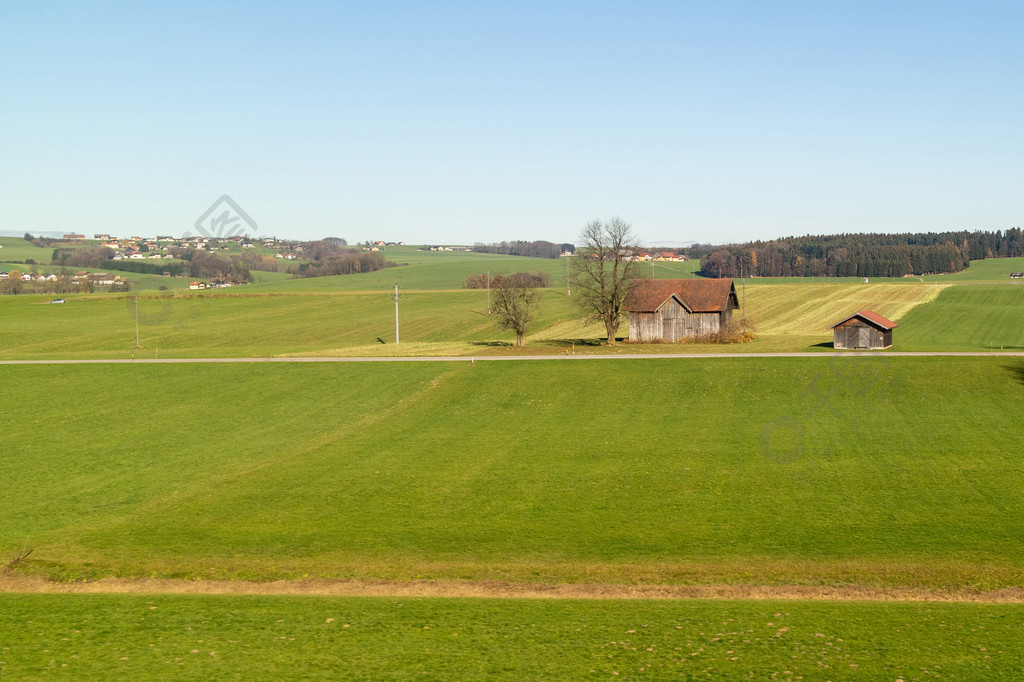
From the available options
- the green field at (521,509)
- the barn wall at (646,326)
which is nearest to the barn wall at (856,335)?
the green field at (521,509)

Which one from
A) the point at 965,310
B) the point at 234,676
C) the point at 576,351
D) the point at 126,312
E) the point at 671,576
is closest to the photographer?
the point at 234,676

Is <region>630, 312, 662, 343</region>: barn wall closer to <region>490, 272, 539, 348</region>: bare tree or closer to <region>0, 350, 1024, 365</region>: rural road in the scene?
<region>490, 272, 539, 348</region>: bare tree

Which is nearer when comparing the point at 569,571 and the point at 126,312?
the point at 569,571

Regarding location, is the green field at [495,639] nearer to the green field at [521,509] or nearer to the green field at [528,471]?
the green field at [521,509]

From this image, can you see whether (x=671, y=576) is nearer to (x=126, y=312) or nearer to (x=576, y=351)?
(x=576, y=351)

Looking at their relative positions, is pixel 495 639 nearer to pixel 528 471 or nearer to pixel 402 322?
pixel 528 471

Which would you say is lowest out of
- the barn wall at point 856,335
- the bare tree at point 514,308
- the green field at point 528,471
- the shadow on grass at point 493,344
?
the green field at point 528,471

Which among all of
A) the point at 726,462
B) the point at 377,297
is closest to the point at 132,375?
the point at 726,462

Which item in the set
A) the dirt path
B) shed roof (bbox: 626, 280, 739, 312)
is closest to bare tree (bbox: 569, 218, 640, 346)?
shed roof (bbox: 626, 280, 739, 312)

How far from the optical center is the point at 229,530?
33.5 metres

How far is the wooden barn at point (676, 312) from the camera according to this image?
87.6 m

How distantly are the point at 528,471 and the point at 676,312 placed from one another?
49.4 m

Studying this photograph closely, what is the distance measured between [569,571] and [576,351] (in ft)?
163

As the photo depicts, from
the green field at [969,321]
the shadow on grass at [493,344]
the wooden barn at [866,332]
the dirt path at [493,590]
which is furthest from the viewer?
the shadow on grass at [493,344]
